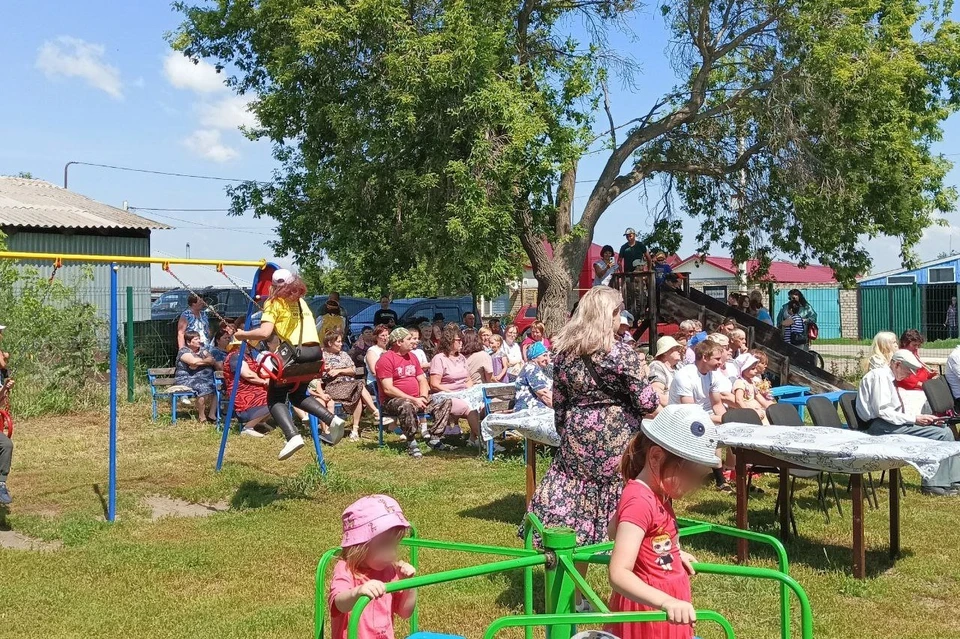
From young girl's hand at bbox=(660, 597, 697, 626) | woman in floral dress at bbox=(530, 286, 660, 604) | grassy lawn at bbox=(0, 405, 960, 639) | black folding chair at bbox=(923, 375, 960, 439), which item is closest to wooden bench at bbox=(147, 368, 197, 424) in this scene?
grassy lawn at bbox=(0, 405, 960, 639)

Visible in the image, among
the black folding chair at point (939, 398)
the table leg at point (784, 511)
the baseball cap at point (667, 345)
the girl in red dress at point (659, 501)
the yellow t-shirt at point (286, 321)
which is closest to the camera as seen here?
the girl in red dress at point (659, 501)

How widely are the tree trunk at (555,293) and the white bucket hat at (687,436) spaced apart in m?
15.3

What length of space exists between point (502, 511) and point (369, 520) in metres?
4.77

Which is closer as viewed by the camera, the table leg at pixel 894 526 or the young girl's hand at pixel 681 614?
the young girl's hand at pixel 681 614

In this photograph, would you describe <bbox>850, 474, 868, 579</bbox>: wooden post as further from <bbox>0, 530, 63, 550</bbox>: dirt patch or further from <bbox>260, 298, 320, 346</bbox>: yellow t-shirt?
<bbox>0, 530, 63, 550</bbox>: dirt patch

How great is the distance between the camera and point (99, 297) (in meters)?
16.4

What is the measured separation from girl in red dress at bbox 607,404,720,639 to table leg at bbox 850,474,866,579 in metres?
3.16

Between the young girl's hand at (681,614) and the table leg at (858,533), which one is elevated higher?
the young girl's hand at (681,614)

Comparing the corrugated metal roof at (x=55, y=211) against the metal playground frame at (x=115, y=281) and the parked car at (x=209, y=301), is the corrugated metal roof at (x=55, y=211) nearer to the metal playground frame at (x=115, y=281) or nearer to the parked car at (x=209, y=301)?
the parked car at (x=209, y=301)

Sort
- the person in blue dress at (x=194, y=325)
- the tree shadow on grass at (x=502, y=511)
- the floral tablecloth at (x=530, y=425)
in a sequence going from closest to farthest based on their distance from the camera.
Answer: the floral tablecloth at (x=530, y=425) → the tree shadow on grass at (x=502, y=511) → the person in blue dress at (x=194, y=325)

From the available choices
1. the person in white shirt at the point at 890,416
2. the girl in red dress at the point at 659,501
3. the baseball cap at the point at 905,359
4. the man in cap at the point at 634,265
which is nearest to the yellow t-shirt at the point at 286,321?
the person in white shirt at the point at 890,416

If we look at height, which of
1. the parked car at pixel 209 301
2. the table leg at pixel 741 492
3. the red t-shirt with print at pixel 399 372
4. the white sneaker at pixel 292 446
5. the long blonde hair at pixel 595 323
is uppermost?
the parked car at pixel 209 301

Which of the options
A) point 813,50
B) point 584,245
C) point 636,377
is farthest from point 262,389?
point 813,50

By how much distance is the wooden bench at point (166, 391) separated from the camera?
12766 mm
